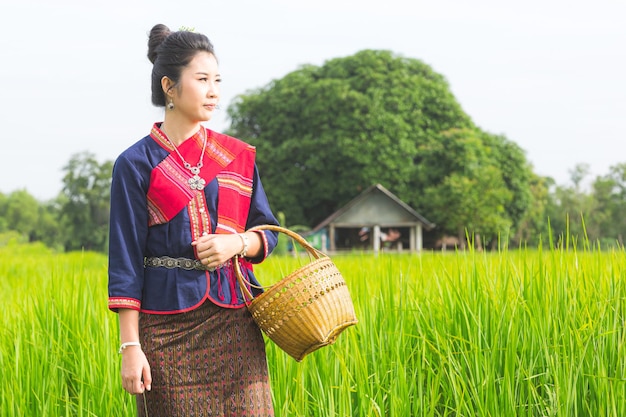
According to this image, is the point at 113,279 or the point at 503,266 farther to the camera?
the point at 503,266

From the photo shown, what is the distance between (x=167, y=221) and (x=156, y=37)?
630 millimetres

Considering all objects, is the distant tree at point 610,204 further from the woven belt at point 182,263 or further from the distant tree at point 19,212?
the distant tree at point 19,212

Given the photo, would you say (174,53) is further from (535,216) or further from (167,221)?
(535,216)

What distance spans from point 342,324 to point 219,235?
1.54ft

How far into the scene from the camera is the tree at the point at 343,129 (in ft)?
88.7

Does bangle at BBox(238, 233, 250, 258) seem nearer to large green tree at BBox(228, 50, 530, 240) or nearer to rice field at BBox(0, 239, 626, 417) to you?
rice field at BBox(0, 239, 626, 417)

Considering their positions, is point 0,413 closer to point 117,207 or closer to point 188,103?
point 117,207

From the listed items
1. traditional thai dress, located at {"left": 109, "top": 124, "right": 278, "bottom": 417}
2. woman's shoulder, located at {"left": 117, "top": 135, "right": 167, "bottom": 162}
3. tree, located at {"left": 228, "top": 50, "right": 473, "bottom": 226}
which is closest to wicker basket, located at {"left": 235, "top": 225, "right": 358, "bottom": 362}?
traditional thai dress, located at {"left": 109, "top": 124, "right": 278, "bottom": 417}

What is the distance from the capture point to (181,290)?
2.09 meters

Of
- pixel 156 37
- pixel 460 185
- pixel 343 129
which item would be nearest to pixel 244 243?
pixel 156 37

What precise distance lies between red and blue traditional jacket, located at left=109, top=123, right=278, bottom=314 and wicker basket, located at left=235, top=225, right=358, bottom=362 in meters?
0.13

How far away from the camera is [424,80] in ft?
97.3

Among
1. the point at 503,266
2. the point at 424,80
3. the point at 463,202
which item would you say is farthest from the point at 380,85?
the point at 503,266

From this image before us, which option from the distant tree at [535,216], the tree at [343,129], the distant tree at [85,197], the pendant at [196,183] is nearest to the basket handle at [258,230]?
the pendant at [196,183]
